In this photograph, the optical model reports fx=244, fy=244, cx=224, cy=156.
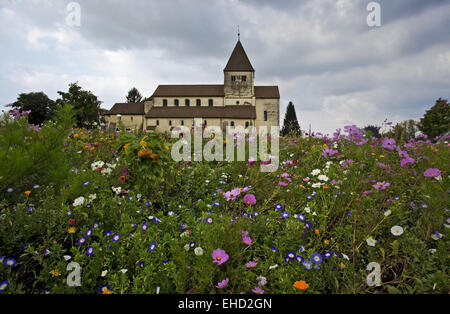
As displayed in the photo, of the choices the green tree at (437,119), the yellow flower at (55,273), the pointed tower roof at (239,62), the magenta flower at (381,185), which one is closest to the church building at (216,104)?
the pointed tower roof at (239,62)

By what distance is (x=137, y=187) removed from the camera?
276 centimetres

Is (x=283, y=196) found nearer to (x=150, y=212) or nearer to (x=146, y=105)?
(x=150, y=212)

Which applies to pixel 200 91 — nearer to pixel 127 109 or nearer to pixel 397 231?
pixel 127 109

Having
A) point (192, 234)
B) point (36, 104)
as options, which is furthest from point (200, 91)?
point (192, 234)

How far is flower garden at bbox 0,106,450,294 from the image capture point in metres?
1.55

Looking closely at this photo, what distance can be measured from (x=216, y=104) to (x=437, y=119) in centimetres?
3246

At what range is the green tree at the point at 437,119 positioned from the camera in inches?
1044

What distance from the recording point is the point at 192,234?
198 centimetres

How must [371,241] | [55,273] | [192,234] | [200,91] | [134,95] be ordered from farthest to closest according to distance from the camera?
[134,95] < [200,91] < [192,234] < [371,241] < [55,273]

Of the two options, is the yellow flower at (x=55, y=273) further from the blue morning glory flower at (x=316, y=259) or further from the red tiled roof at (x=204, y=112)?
the red tiled roof at (x=204, y=112)

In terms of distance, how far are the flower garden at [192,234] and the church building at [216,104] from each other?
3864 cm

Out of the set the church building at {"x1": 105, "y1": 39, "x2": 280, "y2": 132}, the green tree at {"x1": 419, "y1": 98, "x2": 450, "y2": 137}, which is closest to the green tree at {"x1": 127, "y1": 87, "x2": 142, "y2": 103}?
the church building at {"x1": 105, "y1": 39, "x2": 280, "y2": 132}

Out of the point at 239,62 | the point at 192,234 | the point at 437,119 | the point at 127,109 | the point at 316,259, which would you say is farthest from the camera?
the point at 127,109
